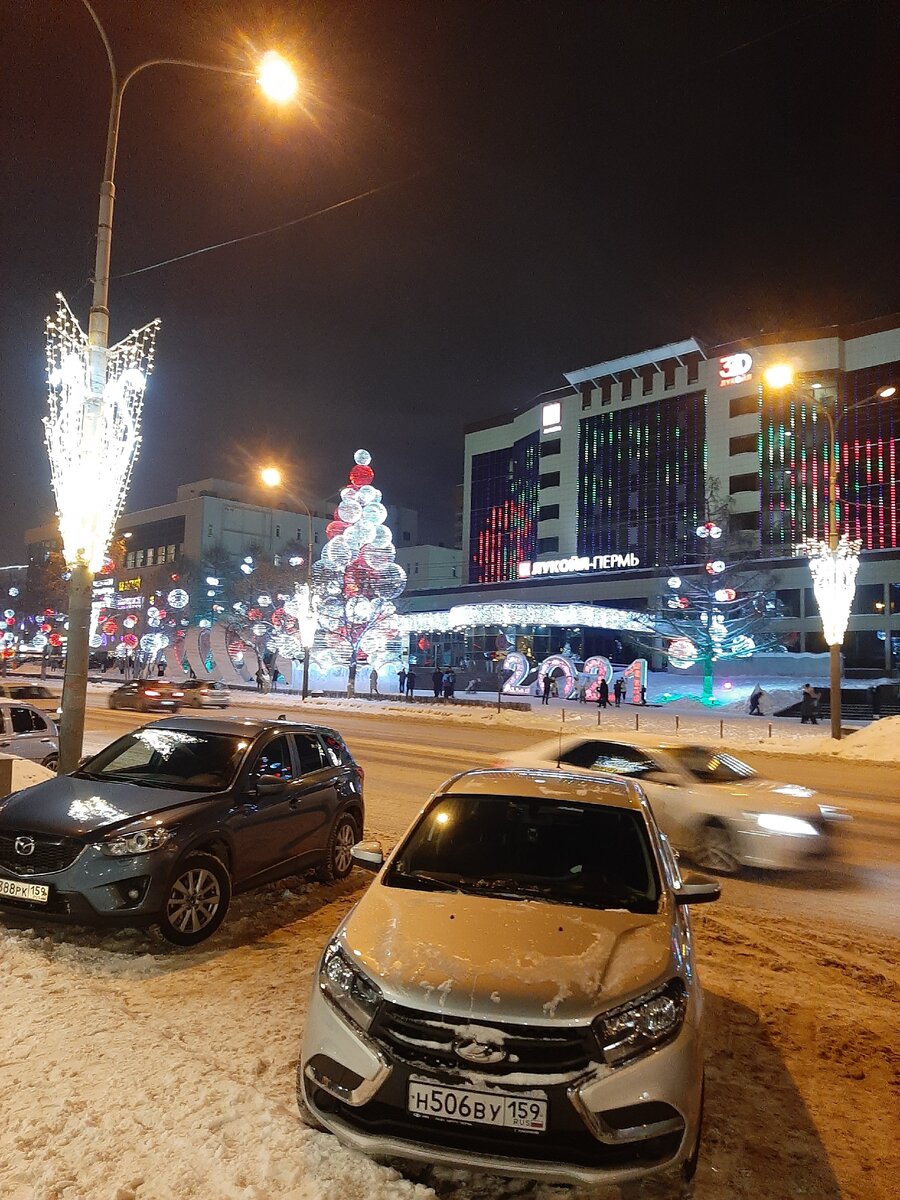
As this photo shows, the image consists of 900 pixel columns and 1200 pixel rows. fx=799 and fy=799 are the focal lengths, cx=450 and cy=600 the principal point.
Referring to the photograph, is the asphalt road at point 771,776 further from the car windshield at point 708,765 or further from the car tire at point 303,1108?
the car tire at point 303,1108

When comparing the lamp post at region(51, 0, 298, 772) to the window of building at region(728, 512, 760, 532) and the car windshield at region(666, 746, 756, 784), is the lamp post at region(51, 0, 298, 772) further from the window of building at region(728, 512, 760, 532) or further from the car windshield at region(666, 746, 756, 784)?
the window of building at region(728, 512, 760, 532)

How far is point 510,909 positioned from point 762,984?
288 cm

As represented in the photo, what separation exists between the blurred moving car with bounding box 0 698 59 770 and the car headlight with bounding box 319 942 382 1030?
10221mm

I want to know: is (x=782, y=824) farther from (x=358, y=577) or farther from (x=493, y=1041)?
(x=358, y=577)

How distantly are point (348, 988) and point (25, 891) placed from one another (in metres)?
3.34

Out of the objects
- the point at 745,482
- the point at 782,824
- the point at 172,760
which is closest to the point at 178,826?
the point at 172,760

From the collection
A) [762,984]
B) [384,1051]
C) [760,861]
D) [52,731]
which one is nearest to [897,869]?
[760,861]

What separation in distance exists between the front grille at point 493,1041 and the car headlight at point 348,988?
147 millimetres

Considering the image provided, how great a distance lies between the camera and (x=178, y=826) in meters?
5.82

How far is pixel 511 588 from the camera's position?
206 feet

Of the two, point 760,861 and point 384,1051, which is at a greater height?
point 384,1051

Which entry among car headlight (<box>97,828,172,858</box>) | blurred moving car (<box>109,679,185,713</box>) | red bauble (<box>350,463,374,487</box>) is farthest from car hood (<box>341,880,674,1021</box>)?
red bauble (<box>350,463,374,487</box>)

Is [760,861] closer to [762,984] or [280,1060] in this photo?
[762,984]

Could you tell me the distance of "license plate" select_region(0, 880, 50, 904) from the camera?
550cm
